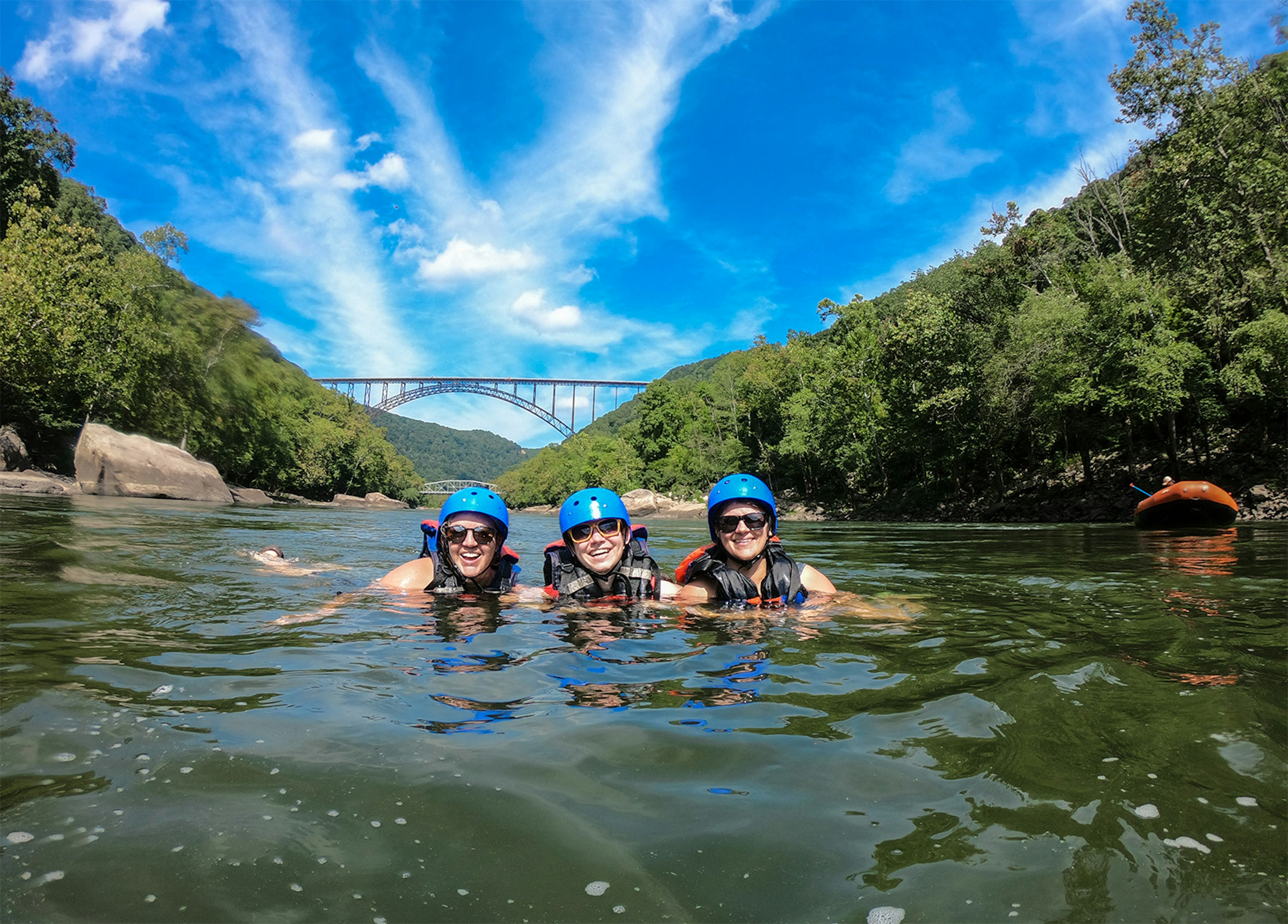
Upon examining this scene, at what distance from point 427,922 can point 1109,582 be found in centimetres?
749

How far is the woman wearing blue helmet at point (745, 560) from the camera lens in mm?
5539

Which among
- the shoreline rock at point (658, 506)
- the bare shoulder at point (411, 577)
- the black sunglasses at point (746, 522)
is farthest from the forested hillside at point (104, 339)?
the black sunglasses at point (746, 522)

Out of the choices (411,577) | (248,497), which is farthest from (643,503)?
(411,577)

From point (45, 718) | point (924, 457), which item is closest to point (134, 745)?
point (45, 718)

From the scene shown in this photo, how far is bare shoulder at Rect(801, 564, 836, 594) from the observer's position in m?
5.98

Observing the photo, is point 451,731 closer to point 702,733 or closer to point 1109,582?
point 702,733

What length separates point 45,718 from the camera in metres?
2.43

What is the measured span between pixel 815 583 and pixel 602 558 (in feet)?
6.36

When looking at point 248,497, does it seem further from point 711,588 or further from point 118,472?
point 711,588

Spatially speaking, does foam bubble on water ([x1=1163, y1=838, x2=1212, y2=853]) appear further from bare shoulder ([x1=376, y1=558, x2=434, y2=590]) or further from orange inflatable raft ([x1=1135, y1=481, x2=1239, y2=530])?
orange inflatable raft ([x1=1135, y1=481, x2=1239, y2=530])

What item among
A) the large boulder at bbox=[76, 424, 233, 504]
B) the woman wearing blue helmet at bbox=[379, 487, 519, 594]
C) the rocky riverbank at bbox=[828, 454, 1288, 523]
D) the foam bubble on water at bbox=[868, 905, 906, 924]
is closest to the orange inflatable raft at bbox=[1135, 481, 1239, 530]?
the rocky riverbank at bbox=[828, 454, 1288, 523]

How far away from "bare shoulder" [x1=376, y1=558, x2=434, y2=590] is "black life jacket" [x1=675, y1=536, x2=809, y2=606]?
2.65 m

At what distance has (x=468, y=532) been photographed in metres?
6.09

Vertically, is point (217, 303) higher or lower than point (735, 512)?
higher
